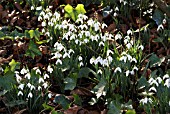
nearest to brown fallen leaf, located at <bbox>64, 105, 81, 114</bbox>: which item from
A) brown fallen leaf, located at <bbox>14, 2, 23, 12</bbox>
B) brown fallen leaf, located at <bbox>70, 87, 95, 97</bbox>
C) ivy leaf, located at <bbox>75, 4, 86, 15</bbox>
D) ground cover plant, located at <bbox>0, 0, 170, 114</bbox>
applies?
ground cover plant, located at <bbox>0, 0, 170, 114</bbox>

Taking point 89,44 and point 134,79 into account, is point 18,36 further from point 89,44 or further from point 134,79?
point 134,79

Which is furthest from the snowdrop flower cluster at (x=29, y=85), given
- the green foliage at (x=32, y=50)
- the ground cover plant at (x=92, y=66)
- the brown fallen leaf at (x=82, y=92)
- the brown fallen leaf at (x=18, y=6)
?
the brown fallen leaf at (x=18, y=6)

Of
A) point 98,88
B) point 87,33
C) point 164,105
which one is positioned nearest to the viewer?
point 164,105

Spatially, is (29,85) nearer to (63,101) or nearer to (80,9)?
(63,101)

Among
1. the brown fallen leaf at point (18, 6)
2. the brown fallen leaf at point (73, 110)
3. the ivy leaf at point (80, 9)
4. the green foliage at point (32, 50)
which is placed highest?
the brown fallen leaf at point (18, 6)

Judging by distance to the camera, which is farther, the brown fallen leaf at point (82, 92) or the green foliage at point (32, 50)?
the green foliage at point (32, 50)

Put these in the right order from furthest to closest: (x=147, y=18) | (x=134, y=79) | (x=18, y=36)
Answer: (x=147, y=18) → (x=18, y=36) → (x=134, y=79)

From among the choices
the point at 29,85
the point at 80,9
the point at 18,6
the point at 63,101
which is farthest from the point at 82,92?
the point at 18,6

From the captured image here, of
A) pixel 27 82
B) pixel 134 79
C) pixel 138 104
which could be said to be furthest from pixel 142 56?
pixel 27 82

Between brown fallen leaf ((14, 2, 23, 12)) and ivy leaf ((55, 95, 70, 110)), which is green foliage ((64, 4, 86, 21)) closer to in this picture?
brown fallen leaf ((14, 2, 23, 12))

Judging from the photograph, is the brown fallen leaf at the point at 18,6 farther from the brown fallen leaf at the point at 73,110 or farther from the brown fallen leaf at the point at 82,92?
the brown fallen leaf at the point at 73,110
